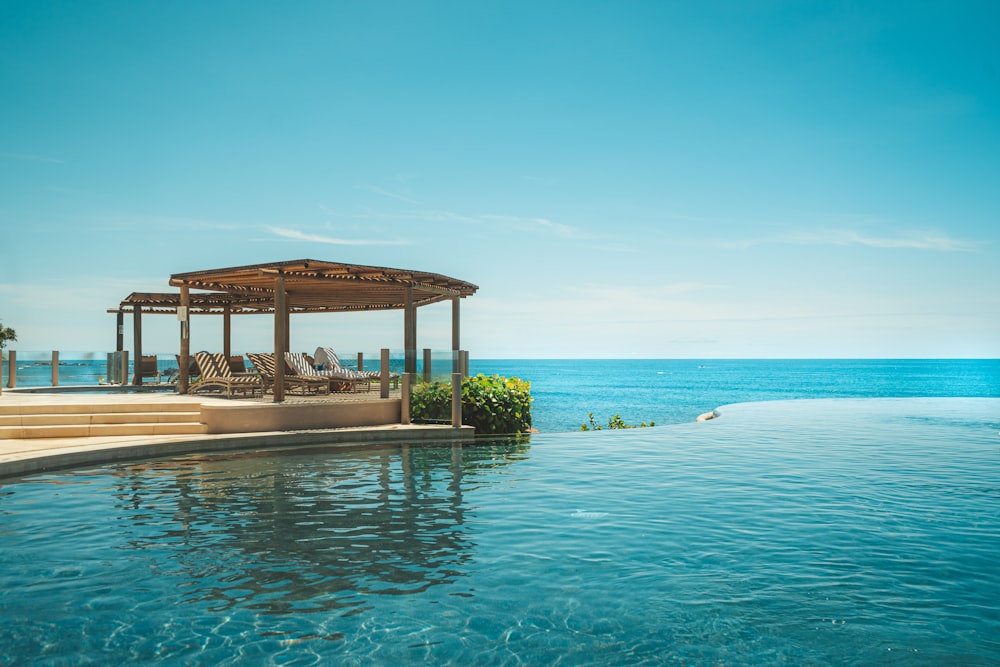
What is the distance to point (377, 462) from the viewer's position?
1130cm

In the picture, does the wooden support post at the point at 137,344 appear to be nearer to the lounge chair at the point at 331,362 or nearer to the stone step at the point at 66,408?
the lounge chair at the point at 331,362

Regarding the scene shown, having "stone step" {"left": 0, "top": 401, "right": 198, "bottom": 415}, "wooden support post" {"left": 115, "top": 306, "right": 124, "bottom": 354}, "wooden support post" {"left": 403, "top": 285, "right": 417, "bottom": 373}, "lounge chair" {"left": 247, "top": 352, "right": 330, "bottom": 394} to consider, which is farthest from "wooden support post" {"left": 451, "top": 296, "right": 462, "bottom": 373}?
"wooden support post" {"left": 115, "top": 306, "right": 124, "bottom": 354}

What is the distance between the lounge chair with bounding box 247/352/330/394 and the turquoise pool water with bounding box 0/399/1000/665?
211 inches

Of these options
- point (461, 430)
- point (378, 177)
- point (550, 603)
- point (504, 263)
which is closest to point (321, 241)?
point (504, 263)

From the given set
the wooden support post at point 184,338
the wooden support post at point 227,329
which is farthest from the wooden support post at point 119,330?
the wooden support post at point 184,338

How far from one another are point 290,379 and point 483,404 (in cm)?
456

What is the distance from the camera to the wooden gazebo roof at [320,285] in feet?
47.3

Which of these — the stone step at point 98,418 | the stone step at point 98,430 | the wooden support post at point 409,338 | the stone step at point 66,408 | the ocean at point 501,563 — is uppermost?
the wooden support post at point 409,338

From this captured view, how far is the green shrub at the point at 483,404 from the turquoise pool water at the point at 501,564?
367 cm

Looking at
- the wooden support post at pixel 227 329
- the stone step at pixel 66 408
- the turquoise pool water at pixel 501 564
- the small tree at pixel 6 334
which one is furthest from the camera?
the wooden support post at pixel 227 329

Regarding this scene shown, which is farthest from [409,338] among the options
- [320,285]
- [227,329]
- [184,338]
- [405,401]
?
[227,329]

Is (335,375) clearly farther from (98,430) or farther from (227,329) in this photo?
(227,329)

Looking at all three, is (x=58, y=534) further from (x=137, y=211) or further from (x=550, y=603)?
(x=137, y=211)

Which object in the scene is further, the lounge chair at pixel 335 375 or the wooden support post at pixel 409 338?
the lounge chair at pixel 335 375
